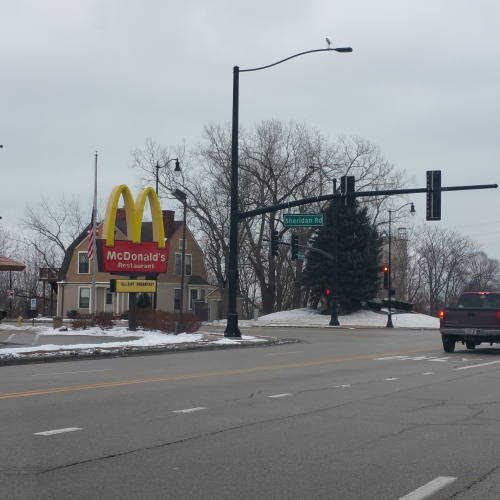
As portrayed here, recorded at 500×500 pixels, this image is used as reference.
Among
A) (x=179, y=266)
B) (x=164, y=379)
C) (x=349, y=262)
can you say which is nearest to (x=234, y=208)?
(x=164, y=379)

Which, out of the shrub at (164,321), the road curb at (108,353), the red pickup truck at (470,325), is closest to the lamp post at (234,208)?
the road curb at (108,353)

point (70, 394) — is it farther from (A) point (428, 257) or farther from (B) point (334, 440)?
(A) point (428, 257)

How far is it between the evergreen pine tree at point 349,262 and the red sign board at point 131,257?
2875cm

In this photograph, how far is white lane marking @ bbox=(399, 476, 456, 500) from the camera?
6.34 m

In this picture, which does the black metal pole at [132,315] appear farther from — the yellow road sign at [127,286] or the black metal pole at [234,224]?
the black metal pole at [234,224]

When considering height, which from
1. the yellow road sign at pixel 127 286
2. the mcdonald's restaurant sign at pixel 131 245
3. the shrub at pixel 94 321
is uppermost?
the mcdonald's restaurant sign at pixel 131 245

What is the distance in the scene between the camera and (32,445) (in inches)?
321

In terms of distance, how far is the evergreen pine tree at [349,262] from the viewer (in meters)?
59.7

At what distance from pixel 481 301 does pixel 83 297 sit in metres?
47.0

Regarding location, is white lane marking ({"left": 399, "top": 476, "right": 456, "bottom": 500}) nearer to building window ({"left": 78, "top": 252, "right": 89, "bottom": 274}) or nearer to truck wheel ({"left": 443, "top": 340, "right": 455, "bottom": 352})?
truck wheel ({"left": 443, "top": 340, "right": 455, "bottom": 352})

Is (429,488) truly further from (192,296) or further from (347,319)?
(192,296)

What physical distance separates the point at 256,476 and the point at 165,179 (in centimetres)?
5322

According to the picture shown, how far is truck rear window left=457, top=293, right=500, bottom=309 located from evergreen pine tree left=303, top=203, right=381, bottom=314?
33.7 m

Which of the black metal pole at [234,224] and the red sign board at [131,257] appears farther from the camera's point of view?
the red sign board at [131,257]
